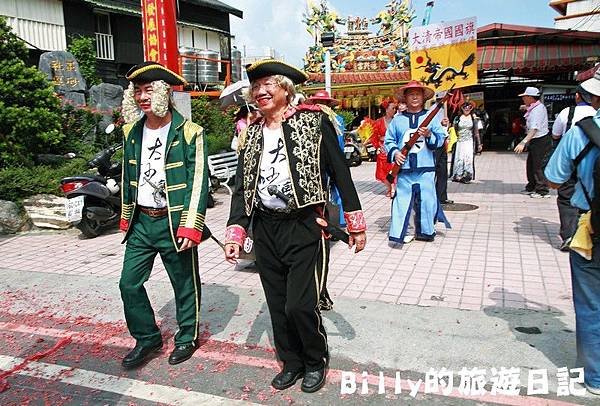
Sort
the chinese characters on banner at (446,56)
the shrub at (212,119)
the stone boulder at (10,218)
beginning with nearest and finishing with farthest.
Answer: the chinese characters on banner at (446,56) → the stone boulder at (10,218) → the shrub at (212,119)

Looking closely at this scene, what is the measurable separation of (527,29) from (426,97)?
1312cm

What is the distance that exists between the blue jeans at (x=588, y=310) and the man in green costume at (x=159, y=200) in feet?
7.38

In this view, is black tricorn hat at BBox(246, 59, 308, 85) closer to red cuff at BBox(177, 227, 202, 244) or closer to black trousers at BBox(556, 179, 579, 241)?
red cuff at BBox(177, 227, 202, 244)

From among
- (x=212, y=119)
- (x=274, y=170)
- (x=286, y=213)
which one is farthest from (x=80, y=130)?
(x=286, y=213)

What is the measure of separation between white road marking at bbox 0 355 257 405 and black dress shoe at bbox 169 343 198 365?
265 mm

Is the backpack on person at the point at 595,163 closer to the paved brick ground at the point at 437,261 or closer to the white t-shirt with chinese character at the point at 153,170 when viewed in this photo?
the paved brick ground at the point at 437,261

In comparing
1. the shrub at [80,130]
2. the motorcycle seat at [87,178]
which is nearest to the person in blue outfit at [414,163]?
the motorcycle seat at [87,178]

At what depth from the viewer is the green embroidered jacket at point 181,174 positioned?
3266 millimetres

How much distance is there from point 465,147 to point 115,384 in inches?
378

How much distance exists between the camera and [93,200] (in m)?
6.92

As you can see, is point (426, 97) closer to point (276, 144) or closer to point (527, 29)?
point (276, 144)

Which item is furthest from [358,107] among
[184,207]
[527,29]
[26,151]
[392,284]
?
[184,207]

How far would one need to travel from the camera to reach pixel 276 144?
2920mm

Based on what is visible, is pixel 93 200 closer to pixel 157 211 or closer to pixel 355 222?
pixel 157 211
